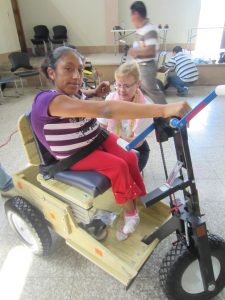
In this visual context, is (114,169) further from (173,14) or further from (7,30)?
(173,14)

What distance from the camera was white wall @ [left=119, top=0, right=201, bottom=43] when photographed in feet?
20.6

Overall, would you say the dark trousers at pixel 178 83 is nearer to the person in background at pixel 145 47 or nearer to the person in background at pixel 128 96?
the person in background at pixel 145 47

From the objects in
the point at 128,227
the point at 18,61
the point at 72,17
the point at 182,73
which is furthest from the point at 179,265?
the point at 72,17

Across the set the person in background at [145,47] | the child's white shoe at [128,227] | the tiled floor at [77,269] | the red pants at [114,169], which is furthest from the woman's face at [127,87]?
the person in background at [145,47]

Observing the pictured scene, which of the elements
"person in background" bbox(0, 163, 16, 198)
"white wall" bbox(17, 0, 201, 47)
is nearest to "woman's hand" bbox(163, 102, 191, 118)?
"person in background" bbox(0, 163, 16, 198)

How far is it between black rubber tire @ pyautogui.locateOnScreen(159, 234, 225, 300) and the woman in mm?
265

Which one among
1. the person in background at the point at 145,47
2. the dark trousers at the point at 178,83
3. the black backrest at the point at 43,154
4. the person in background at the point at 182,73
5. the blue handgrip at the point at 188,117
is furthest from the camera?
the dark trousers at the point at 178,83

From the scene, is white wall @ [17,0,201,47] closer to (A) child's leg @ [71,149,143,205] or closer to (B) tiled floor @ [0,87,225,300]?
(B) tiled floor @ [0,87,225,300]

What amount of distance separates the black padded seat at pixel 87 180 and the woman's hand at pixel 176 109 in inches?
18.2

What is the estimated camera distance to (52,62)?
1001 mm

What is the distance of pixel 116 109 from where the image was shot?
755mm

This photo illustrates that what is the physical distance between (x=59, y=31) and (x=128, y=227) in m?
6.72

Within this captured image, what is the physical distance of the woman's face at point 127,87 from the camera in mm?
1354

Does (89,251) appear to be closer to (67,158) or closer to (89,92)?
(67,158)
